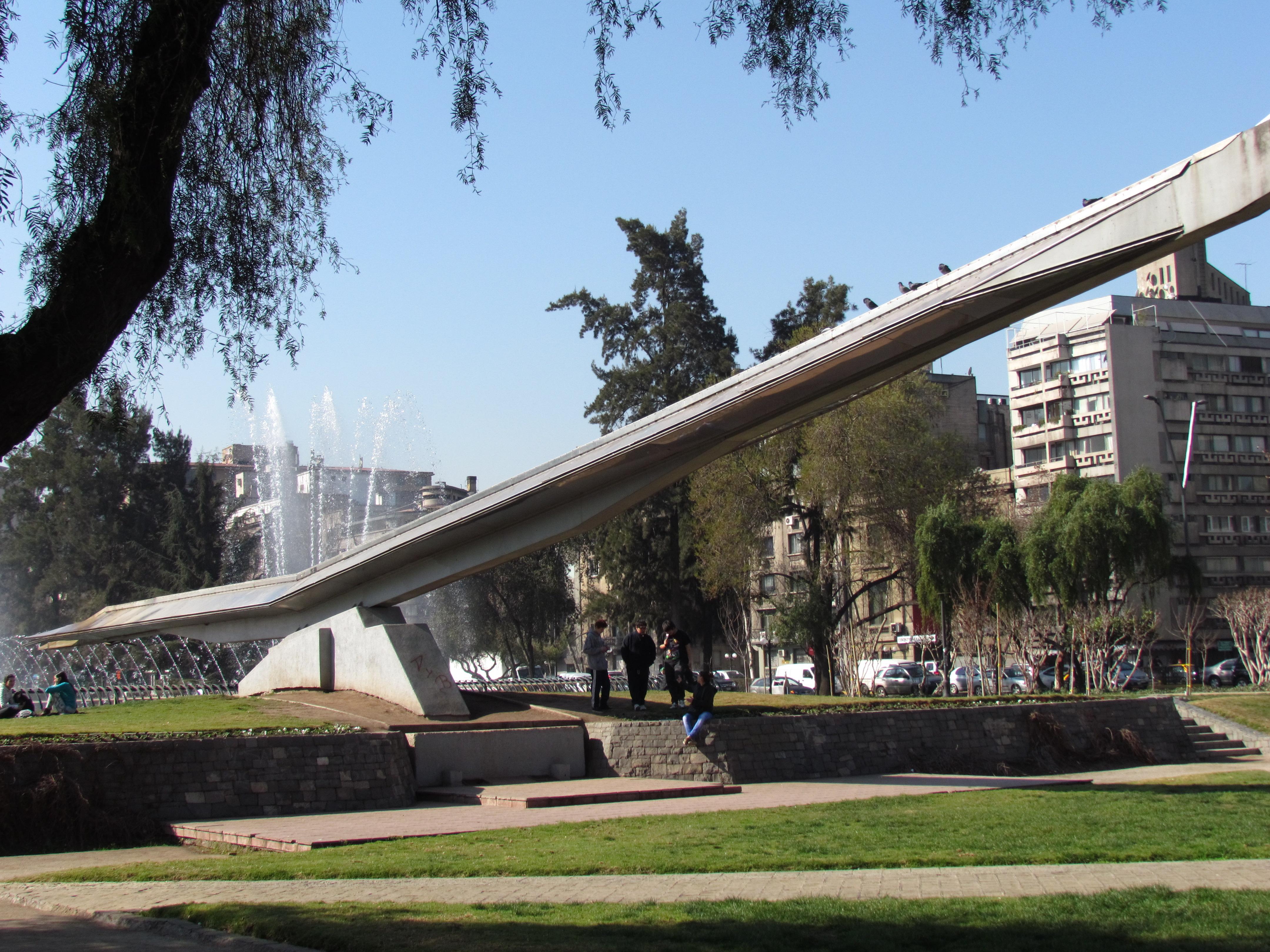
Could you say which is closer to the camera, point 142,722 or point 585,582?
point 142,722

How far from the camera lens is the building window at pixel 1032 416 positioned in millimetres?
60906

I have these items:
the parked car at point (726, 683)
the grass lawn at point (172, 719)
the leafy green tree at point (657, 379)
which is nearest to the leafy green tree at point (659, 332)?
the leafy green tree at point (657, 379)

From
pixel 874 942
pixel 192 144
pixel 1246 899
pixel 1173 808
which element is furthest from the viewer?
pixel 1173 808

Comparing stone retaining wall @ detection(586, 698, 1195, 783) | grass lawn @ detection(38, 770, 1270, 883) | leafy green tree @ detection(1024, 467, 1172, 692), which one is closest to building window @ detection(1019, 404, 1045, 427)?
leafy green tree @ detection(1024, 467, 1172, 692)

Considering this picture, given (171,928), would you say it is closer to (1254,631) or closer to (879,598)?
(1254,631)

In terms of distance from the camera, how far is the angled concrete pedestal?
18.5 meters

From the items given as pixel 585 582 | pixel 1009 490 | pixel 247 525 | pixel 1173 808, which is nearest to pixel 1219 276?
pixel 1009 490

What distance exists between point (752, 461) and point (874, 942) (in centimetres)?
3362

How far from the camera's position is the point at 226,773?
1402 centimetres

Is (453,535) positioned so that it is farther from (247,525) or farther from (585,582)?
(247,525)

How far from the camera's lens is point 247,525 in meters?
69.4

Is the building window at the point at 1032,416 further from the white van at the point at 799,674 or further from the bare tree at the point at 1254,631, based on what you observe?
the bare tree at the point at 1254,631

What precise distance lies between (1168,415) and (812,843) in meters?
54.3

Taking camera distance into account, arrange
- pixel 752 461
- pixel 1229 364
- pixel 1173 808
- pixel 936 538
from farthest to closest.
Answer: pixel 1229 364 < pixel 752 461 < pixel 936 538 < pixel 1173 808
